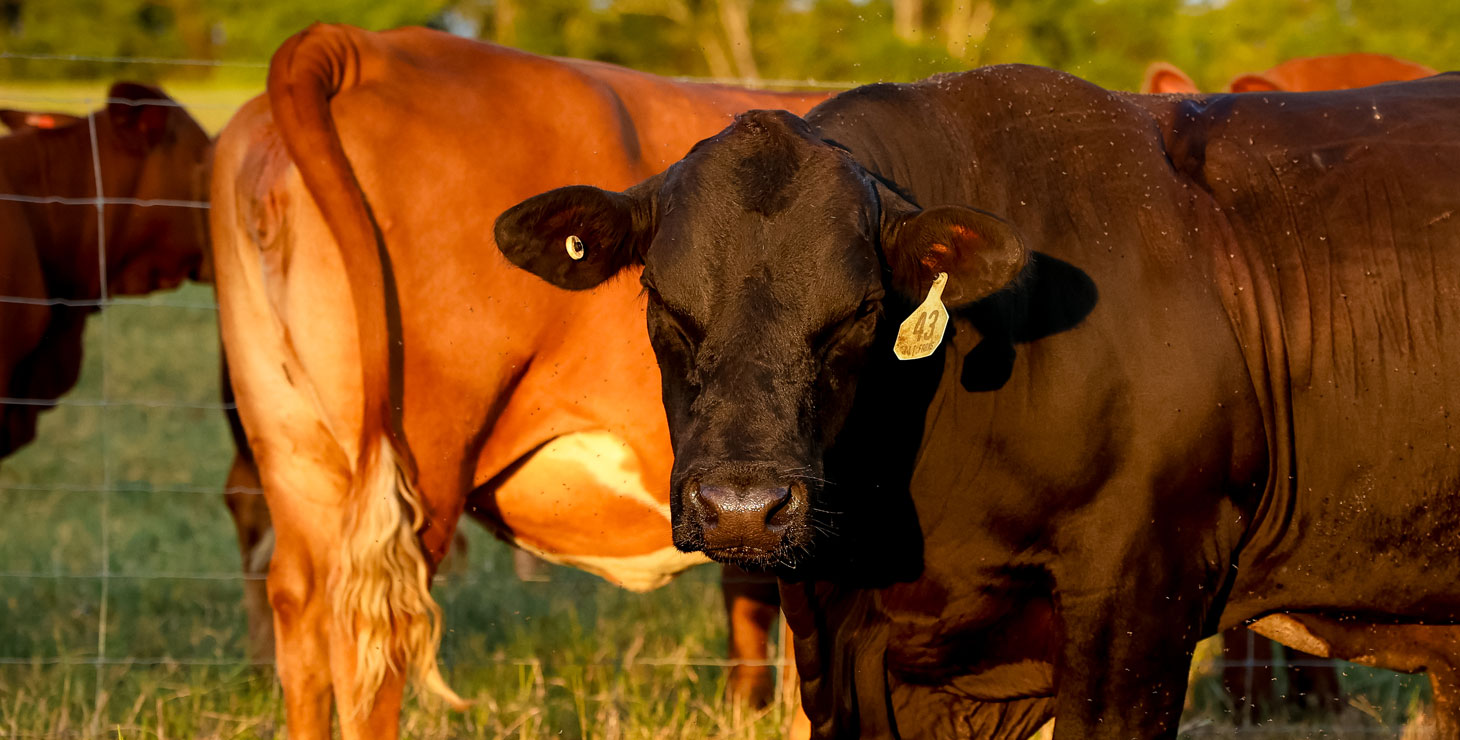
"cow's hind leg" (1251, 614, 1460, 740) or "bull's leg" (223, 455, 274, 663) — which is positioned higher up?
"bull's leg" (223, 455, 274, 663)

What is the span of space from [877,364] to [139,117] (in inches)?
174

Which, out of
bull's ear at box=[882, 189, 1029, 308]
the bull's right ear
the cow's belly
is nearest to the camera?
bull's ear at box=[882, 189, 1029, 308]

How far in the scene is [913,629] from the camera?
10.4ft

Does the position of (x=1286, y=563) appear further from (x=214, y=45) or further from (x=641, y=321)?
(x=214, y=45)

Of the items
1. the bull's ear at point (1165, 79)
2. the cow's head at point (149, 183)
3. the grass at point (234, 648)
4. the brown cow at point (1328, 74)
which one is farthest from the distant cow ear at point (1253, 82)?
the cow's head at point (149, 183)

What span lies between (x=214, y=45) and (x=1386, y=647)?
42546mm

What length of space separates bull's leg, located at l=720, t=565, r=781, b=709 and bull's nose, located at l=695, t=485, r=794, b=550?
8.07ft

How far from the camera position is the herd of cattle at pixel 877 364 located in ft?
8.84

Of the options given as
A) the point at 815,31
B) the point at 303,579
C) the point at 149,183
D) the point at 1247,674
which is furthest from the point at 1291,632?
the point at 815,31

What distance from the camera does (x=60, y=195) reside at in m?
5.96

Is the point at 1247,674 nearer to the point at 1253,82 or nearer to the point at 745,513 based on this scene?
the point at 1253,82

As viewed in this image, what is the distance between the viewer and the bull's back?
10.1 ft

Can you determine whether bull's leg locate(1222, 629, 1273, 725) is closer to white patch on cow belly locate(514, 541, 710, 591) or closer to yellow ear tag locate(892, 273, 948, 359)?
white patch on cow belly locate(514, 541, 710, 591)

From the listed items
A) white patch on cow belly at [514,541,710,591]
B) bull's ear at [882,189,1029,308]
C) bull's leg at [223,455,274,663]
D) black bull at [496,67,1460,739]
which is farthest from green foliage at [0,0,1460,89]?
bull's leg at [223,455,274,663]
